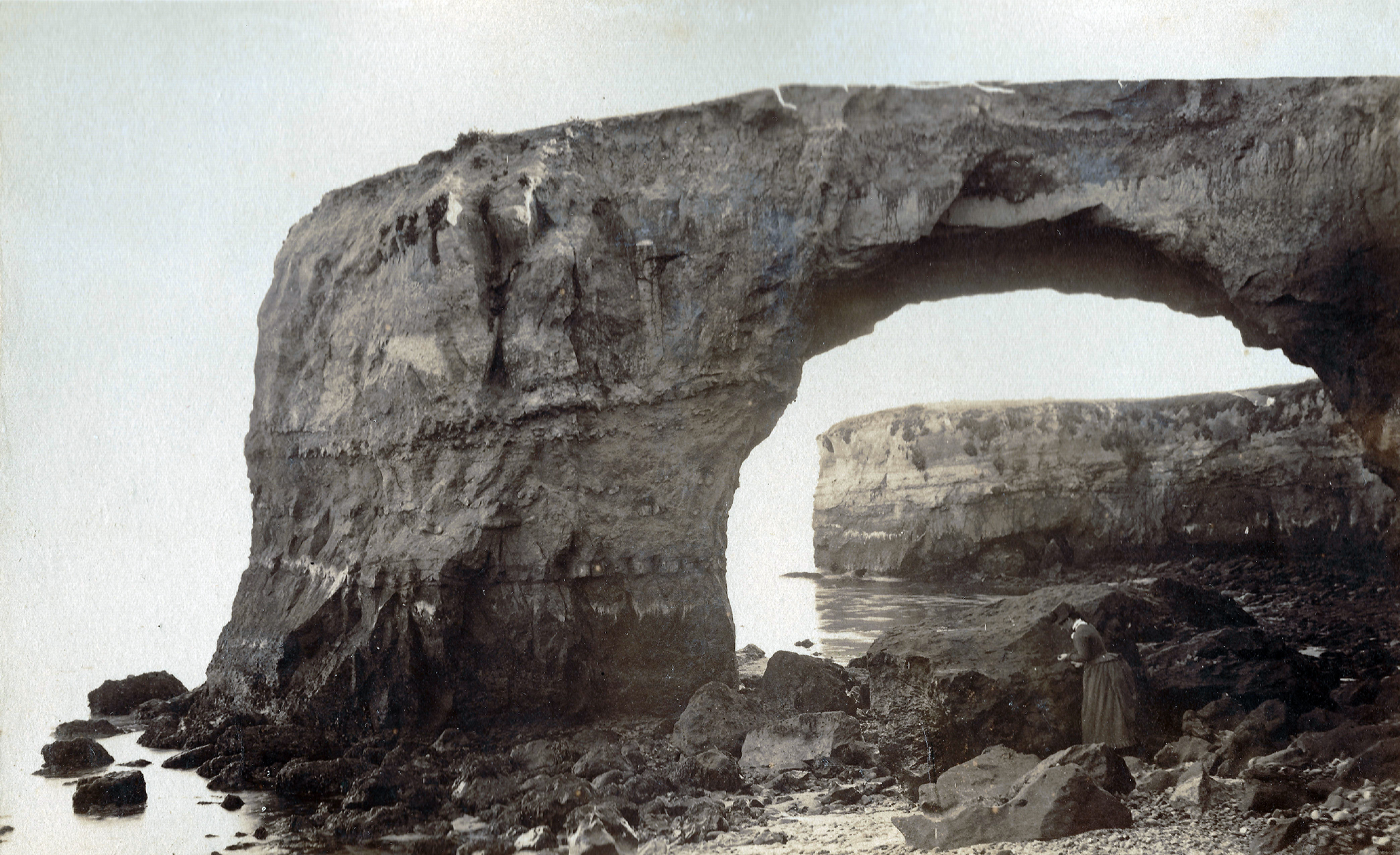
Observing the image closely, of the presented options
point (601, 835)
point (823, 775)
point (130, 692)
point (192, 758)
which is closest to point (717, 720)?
point (823, 775)

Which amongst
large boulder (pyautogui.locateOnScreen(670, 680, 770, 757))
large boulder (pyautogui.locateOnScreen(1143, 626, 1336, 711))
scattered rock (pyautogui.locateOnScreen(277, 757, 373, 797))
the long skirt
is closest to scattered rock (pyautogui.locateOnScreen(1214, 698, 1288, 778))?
large boulder (pyautogui.locateOnScreen(1143, 626, 1336, 711))

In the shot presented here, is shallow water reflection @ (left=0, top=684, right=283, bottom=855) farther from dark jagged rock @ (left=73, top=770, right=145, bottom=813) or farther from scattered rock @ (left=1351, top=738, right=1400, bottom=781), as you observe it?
scattered rock @ (left=1351, top=738, right=1400, bottom=781)

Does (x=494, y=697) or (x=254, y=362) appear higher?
(x=254, y=362)

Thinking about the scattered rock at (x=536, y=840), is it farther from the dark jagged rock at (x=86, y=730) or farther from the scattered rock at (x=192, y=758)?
the dark jagged rock at (x=86, y=730)

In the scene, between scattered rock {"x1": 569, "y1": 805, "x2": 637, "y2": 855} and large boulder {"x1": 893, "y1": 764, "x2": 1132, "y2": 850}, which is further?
scattered rock {"x1": 569, "y1": 805, "x2": 637, "y2": 855}

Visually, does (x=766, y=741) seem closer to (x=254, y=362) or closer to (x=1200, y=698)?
(x=1200, y=698)

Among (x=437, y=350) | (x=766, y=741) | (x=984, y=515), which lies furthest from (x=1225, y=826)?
(x=984, y=515)
